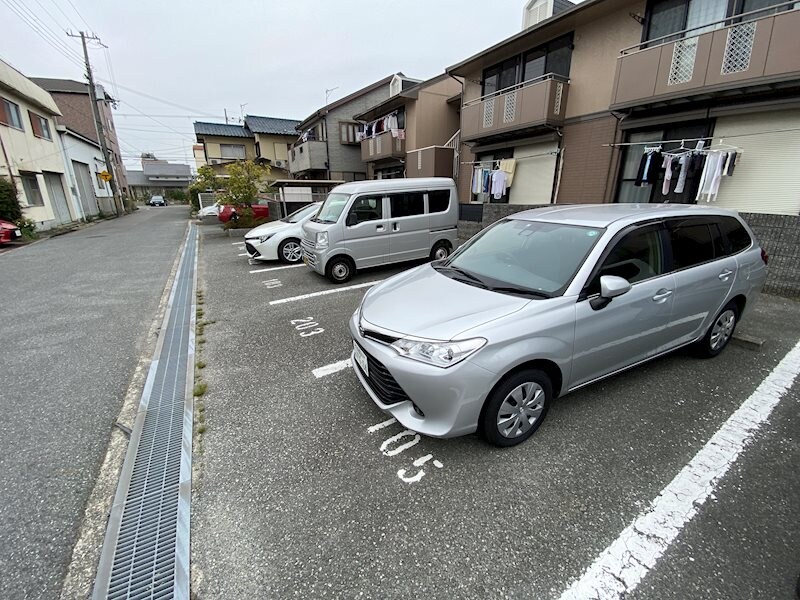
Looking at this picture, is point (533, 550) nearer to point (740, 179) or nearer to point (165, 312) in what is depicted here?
point (165, 312)

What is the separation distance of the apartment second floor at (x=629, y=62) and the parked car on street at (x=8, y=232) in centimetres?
1489

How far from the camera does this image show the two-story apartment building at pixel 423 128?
13.7 metres

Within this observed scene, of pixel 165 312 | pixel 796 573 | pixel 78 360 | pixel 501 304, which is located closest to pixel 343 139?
pixel 165 312

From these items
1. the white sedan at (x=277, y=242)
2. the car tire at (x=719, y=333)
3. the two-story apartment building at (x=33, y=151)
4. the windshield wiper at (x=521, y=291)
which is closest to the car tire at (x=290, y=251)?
the white sedan at (x=277, y=242)

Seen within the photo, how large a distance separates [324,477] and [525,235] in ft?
8.32

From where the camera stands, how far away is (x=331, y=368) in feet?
11.8

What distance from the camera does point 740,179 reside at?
649 centimetres

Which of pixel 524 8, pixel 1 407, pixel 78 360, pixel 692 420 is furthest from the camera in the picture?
pixel 524 8

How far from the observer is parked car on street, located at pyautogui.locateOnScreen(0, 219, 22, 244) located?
1108cm

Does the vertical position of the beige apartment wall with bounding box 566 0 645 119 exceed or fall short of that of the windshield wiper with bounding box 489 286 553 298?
it exceeds it

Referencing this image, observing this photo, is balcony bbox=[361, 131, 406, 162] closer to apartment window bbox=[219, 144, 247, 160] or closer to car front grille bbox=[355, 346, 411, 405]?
car front grille bbox=[355, 346, 411, 405]

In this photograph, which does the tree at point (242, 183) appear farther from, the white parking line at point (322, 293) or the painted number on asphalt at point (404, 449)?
the painted number on asphalt at point (404, 449)

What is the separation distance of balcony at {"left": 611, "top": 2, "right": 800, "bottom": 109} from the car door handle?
547 cm

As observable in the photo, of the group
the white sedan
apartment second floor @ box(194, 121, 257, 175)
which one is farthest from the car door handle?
apartment second floor @ box(194, 121, 257, 175)
